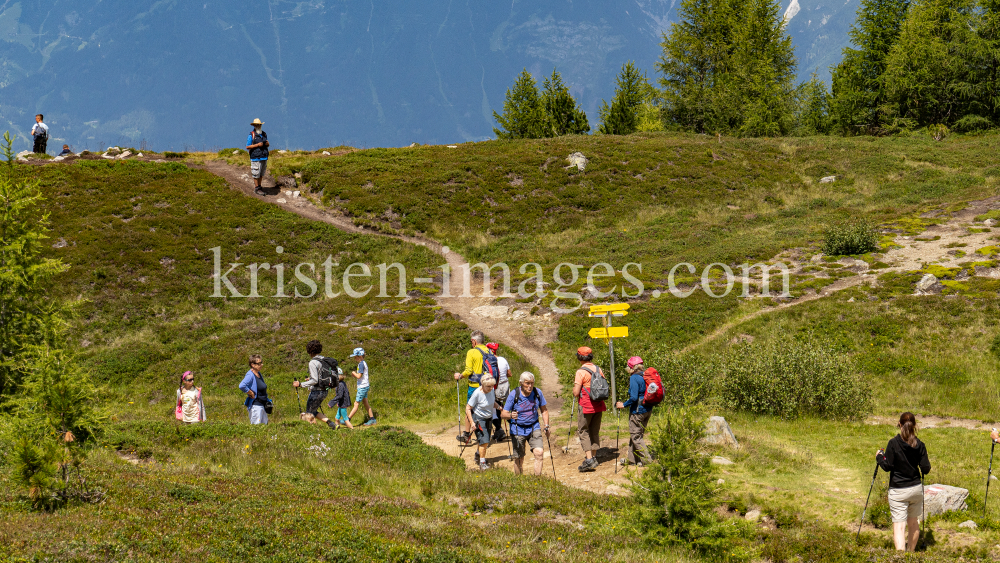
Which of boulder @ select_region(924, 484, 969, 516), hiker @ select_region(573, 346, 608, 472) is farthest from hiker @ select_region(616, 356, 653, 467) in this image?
boulder @ select_region(924, 484, 969, 516)

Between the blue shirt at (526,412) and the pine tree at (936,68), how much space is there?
65321mm

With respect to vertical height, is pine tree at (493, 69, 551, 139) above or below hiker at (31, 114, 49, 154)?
above

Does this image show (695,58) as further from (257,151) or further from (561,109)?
(257,151)

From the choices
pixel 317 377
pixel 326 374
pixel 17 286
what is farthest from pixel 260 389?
pixel 17 286

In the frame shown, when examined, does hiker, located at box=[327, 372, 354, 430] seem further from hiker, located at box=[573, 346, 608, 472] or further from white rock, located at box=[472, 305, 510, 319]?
white rock, located at box=[472, 305, 510, 319]

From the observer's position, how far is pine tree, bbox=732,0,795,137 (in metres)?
66.8

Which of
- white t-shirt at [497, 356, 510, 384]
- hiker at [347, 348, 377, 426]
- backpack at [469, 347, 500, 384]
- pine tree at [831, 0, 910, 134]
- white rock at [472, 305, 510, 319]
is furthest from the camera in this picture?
pine tree at [831, 0, 910, 134]

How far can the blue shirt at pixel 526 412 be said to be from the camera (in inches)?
523

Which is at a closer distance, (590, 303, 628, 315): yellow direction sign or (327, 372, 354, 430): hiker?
(590, 303, 628, 315): yellow direction sign

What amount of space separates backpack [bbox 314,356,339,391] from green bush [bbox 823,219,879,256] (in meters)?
27.8

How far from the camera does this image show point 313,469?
41.8 ft

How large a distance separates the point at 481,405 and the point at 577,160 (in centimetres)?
4123

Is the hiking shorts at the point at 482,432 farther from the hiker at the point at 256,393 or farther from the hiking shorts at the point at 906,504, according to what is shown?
the hiking shorts at the point at 906,504

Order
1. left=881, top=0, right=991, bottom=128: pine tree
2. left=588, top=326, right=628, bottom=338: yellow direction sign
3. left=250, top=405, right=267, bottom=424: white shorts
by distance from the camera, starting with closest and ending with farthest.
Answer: left=250, top=405, right=267, bottom=424: white shorts → left=588, top=326, right=628, bottom=338: yellow direction sign → left=881, top=0, right=991, bottom=128: pine tree
